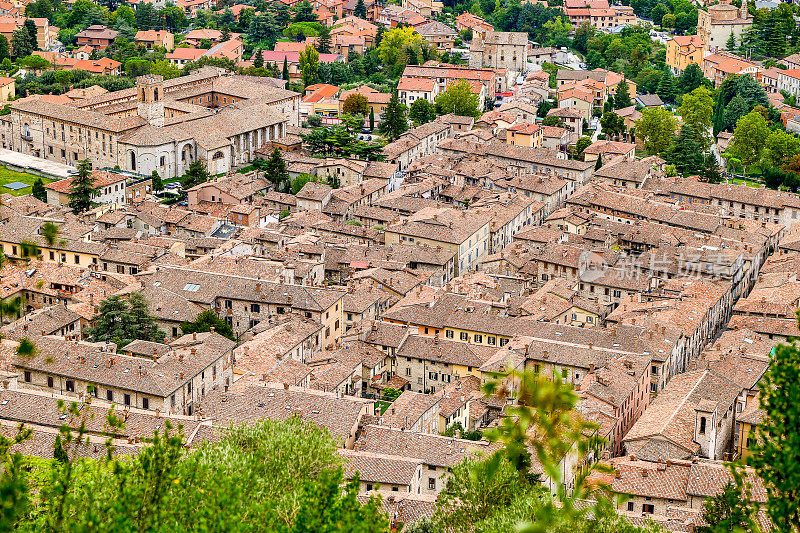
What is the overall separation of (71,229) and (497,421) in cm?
2398

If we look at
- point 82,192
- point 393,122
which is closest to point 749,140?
point 393,122

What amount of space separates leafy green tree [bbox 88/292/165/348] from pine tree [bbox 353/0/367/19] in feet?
242

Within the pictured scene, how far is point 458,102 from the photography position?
7412 cm

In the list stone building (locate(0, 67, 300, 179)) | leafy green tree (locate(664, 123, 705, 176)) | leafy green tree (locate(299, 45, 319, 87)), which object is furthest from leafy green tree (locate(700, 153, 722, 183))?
leafy green tree (locate(299, 45, 319, 87))

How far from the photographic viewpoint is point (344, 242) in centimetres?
5159

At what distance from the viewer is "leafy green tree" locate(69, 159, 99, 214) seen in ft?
182

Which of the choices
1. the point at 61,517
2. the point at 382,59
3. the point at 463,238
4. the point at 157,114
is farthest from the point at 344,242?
the point at 382,59

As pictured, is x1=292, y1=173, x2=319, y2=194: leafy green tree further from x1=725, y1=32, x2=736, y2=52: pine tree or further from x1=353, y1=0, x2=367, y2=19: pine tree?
x1=353, y1=0, x2=367, y2=19: pine tree

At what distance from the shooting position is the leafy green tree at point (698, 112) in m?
72.6

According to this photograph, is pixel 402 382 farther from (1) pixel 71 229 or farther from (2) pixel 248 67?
(2) pixel 248 67

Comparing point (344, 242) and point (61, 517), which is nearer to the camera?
point (61, 517)

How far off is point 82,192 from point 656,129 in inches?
1351

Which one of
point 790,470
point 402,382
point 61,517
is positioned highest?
point 790,470

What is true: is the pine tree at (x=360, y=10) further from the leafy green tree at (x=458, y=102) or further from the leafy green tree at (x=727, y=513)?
the leafy green tree at (x=727, y=513)
